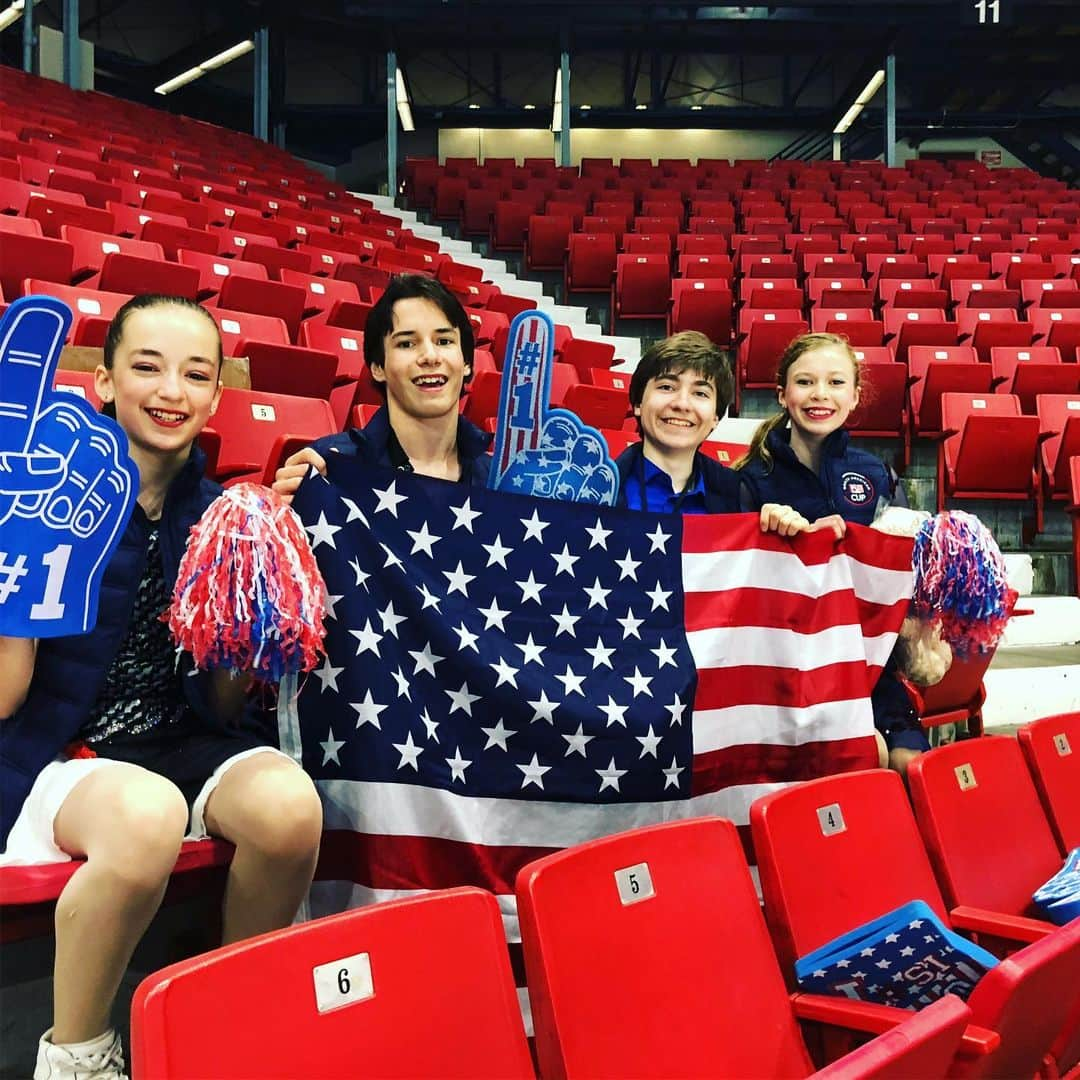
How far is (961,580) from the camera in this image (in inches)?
83.7

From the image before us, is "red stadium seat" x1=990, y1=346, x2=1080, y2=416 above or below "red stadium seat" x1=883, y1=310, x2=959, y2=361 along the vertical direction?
below

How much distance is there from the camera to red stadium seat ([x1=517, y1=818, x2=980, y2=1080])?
106 centimetres

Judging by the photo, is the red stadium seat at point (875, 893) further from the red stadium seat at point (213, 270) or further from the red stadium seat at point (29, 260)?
the red stadium seat at point (213, 270)

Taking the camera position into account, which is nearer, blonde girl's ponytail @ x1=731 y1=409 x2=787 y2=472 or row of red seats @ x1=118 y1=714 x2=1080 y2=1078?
row of red seats @ x1=118 y1=714 x2=1080 y2=1078

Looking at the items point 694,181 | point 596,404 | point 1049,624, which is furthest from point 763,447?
point 694,181

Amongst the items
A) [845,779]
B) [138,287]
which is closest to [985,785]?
[845,779]

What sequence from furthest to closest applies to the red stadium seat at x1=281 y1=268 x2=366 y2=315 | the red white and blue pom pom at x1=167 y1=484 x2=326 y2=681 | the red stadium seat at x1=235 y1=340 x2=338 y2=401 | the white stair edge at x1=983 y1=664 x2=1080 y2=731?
the red stadium seat at x1=281 y1=268 x2=366 y2=315 < the red stadium seat at x1=235 y1=340 x2=338 y2=401 < the white stair edge at x1=983 y1=664 x2=1080 y2=731 < the red white and blue pom pom at x1=167 y1=484 x2=326 y2=681

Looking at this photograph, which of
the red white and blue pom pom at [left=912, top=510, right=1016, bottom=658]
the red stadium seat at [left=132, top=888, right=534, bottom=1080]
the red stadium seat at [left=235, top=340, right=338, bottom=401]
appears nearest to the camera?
the red stadium seat at [left=132, top=888, right=534, bottom=1080]

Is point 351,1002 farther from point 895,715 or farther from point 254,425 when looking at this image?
point 254,425

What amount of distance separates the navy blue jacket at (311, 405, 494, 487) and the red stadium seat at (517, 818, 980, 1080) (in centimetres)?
86

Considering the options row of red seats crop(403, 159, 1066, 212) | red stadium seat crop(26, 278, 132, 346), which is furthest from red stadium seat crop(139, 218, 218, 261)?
row of red seats crop(403, 159, 1066, 212)

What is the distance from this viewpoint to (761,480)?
229 cm

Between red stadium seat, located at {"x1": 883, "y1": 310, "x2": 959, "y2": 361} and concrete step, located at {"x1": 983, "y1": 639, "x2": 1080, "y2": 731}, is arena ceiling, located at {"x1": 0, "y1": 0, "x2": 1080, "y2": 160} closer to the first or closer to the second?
red stadium seat, located at {"x1": 883, "y1": 310, "x2": 959, "y2": 361}

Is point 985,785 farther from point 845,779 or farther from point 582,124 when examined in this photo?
point 582,124
